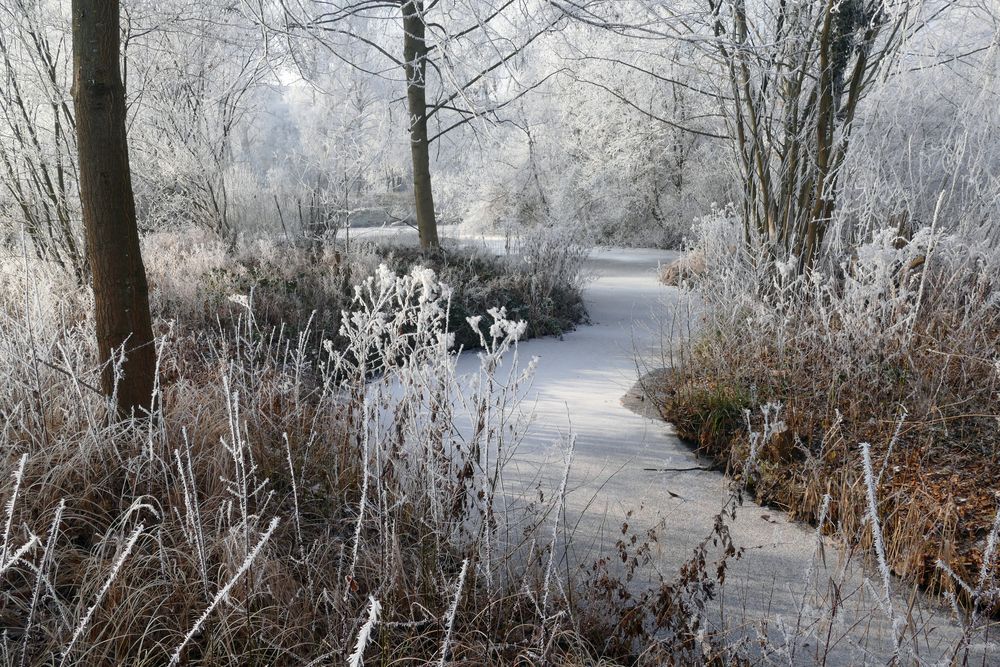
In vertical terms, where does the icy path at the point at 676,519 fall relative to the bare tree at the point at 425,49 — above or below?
below

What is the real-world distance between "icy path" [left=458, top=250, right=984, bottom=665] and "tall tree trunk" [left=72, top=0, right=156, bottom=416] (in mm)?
1780

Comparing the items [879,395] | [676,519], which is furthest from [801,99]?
[676,519]

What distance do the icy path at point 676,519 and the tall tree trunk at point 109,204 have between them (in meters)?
1.78

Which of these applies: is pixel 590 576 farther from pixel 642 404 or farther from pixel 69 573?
pixel 642 404

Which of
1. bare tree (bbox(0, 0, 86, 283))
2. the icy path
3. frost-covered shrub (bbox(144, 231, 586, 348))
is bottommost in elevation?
the icy path

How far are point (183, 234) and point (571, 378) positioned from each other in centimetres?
770

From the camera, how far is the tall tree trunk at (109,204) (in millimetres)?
2557

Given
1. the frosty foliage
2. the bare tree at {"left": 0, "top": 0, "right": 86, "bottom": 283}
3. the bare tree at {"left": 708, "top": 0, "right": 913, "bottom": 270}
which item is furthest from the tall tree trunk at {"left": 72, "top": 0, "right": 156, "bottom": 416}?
the bare tree at {"left": 708, "top": 0, "right": 913, "bottom": 270}

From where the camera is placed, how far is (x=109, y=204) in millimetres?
2656

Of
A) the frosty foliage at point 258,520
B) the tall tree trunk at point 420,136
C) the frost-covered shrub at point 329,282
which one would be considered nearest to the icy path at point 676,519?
the frosty foliage at point 258,520

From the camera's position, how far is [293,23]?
11.3ft

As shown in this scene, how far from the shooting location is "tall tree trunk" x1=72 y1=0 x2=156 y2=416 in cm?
256

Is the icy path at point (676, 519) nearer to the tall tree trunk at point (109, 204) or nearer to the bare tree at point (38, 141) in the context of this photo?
the tall tree trunk at point (109, 204)

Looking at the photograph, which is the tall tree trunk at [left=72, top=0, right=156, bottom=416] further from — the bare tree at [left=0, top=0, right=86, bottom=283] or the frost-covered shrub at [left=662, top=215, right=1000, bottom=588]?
the bare tree at [left=0, top=0, right=86, bottom=283]
